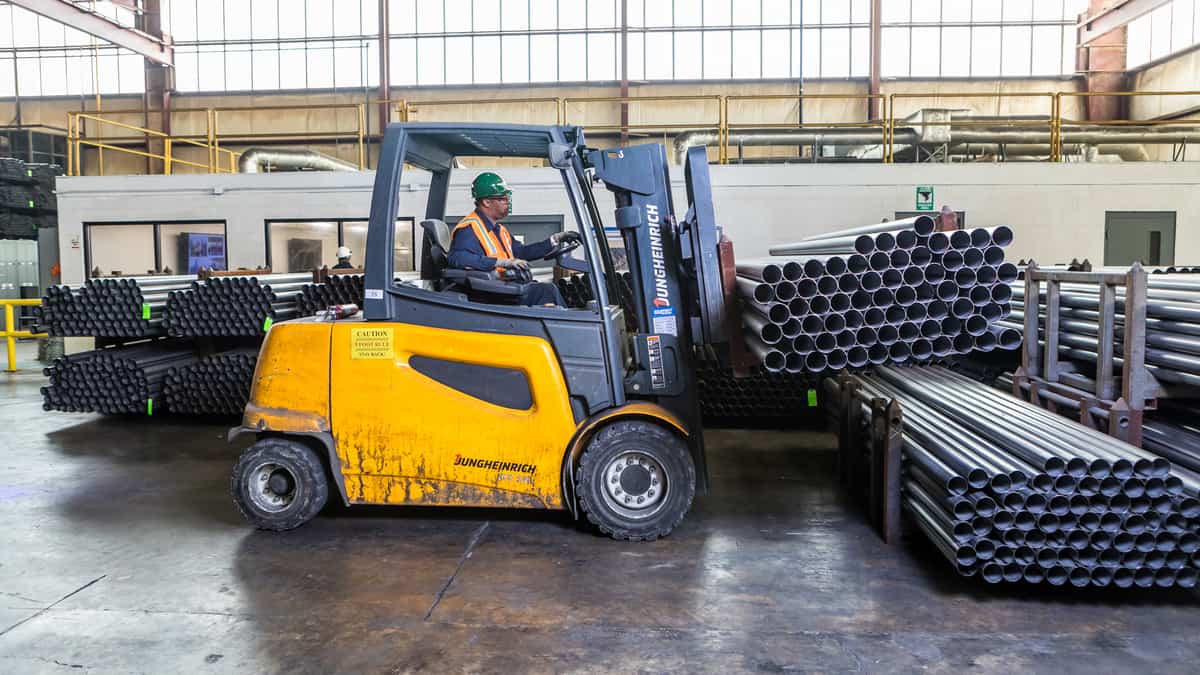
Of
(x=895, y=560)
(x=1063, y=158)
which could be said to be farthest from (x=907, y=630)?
(x=1063, y=158)

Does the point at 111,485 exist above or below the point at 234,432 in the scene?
below

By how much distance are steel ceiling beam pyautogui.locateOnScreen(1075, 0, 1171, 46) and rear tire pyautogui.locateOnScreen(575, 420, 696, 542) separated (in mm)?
16907

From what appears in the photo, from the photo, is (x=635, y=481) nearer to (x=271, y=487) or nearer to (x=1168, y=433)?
(x=271, y=487)

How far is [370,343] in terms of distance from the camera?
17.2 ft

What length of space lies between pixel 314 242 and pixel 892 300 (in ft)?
47.0

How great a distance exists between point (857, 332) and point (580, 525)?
6.97 ft

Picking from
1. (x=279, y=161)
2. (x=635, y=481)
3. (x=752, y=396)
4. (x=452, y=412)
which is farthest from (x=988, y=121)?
(x=279, y=161)

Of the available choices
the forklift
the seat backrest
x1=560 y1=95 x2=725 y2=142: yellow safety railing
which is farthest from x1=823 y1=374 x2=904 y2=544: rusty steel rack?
x1=560 y1=95 x2=725 y2=142: yellow safety railing

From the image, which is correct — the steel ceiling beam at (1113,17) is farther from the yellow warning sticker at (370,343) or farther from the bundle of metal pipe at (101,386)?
the bundle of metal pipe at (101,386)

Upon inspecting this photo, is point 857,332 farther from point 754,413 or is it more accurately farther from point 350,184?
point 350,184

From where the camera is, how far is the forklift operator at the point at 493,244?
17.5 feet

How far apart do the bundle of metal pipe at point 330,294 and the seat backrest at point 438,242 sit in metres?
4.21

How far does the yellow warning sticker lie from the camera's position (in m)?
5.23

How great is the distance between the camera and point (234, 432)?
5.75 meters
